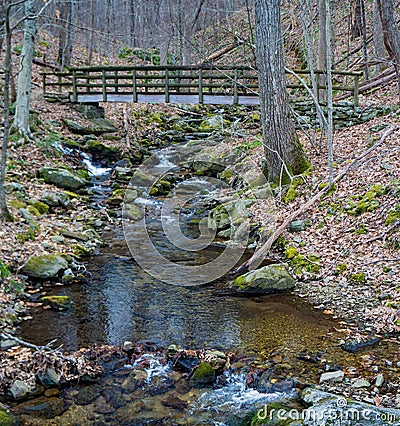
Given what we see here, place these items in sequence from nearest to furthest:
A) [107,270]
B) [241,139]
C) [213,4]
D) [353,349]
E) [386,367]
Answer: [386,367]
[353,349]
[107,270]
[241,139]
[213,4]

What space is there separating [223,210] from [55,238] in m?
4.00

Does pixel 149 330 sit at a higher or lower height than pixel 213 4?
lower

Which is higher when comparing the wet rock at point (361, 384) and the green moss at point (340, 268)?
the green moss at point (340, 268)

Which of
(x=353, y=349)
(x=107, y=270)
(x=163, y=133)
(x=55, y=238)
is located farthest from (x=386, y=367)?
(x=163, y=133)

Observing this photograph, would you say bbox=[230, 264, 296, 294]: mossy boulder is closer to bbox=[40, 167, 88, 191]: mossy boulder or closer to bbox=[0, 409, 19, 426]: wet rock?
bbox=[0, 409, 19, 426]: wet rock

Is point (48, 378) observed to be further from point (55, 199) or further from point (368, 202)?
point (55, 199)

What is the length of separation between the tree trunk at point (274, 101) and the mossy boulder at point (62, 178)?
200 inches

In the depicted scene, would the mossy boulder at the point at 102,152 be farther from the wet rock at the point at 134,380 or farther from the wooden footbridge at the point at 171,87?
the wet rock at the point at 134,380

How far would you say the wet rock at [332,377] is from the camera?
4.79m

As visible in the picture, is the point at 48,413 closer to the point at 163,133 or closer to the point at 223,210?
the point at 223,210

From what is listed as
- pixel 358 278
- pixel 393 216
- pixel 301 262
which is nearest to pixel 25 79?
pixel 301 262

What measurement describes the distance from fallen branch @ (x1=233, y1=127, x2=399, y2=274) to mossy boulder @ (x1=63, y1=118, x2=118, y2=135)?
9487 mm

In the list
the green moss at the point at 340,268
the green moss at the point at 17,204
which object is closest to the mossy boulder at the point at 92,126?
the green moss at the point at 17,204

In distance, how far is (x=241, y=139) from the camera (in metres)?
15.0
